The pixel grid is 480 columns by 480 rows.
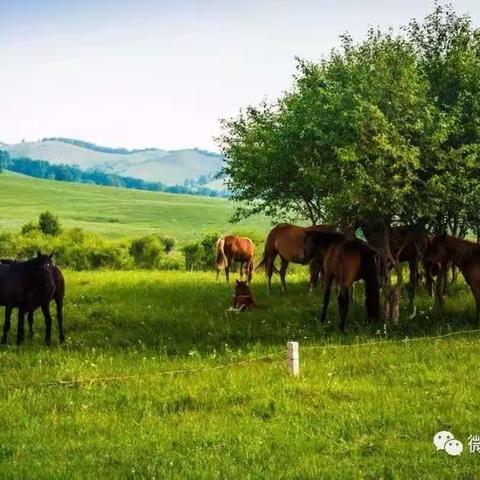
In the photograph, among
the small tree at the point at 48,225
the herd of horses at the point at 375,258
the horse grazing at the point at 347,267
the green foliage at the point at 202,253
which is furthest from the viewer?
the small tree at the point at 48,225

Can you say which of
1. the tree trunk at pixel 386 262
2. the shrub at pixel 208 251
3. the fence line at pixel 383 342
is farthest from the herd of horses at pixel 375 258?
the shrub at pixel 208 251

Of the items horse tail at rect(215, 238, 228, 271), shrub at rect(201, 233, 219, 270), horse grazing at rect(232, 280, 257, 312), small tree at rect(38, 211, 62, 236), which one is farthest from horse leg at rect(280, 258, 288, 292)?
small tree at rect(38, 211, 62, 236)

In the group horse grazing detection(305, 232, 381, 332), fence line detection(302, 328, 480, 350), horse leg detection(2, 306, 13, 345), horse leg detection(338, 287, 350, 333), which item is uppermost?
horse grazing detection(305, 232, 381, 332)

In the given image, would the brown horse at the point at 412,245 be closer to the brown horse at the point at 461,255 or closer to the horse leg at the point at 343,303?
the brown horse at the point at 461,255

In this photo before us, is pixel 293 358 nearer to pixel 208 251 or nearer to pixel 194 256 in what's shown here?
pixel 208 251

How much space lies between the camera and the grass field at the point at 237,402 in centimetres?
962

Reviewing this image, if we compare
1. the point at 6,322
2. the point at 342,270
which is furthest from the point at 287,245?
the point at 6,322

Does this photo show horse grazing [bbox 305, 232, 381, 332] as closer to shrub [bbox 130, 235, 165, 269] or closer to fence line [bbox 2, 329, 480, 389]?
fence line [bbox 2, 329, 480, 389]

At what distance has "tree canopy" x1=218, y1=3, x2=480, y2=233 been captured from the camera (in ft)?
61.8

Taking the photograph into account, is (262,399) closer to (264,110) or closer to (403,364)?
(403,364)

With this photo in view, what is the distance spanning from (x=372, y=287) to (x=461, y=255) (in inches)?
114

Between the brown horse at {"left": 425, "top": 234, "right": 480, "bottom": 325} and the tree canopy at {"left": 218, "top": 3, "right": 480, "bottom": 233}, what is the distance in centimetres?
84

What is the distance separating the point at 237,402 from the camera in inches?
504

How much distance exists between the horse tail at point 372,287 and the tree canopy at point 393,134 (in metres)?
1.45
